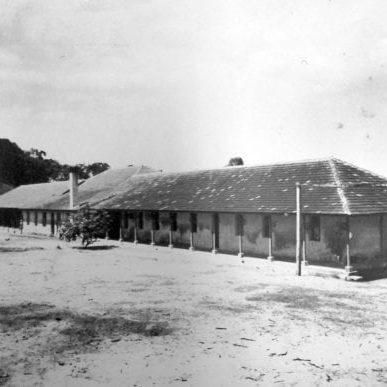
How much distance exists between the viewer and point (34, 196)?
172ft

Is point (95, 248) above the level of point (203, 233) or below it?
below

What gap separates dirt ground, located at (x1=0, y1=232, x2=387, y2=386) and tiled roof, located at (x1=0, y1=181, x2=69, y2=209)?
1163 inches

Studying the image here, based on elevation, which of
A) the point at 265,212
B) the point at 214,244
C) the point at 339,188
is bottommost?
the point at 214,244

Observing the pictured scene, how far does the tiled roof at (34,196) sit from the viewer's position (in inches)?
1882

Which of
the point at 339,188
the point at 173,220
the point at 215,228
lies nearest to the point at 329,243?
the point at 339,188

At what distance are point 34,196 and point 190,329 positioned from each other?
4564 cm

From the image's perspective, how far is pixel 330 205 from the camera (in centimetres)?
1986

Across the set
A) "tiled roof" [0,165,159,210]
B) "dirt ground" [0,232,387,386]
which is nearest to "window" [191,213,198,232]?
"dirt ground" [0,232,387,386]

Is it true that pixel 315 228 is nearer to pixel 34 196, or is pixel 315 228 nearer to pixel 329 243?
pixel 329 243

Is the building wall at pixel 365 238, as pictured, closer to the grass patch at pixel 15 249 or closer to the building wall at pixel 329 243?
the building wall at pixel 329 243

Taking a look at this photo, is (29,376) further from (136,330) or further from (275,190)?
(275,190)

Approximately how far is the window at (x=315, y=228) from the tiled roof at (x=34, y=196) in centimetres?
3137

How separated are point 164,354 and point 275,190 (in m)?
15.9

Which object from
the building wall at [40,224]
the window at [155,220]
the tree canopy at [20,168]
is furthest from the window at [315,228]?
the tree canopy at [20,168]
